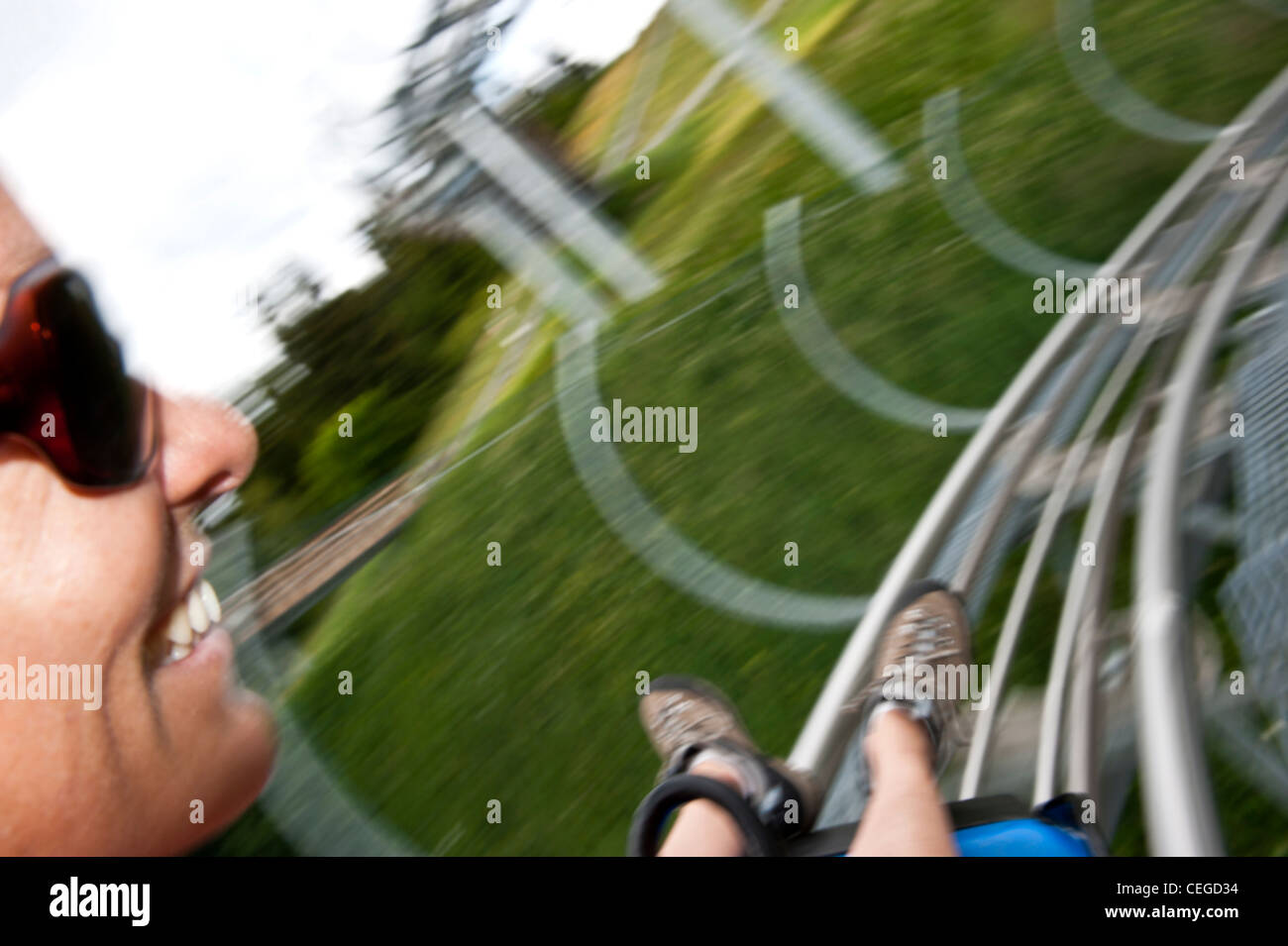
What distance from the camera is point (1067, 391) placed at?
1811 mm

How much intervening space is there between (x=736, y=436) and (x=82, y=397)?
1032 millimetres

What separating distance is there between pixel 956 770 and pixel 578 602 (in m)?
0.67

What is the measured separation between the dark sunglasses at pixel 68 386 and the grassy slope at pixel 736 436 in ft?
1.37

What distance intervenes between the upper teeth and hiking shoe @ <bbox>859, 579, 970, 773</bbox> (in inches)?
40.6

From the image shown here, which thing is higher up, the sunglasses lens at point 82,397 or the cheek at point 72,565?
the sunglasses lens at point 82,397

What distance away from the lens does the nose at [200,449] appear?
170 centimetres

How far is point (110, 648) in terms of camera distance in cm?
160

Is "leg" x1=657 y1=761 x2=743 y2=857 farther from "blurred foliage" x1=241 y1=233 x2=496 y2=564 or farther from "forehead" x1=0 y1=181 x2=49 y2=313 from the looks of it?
"forehead" x1=0 y1=181 x2=49 y2=313

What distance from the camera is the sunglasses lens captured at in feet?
4.97
